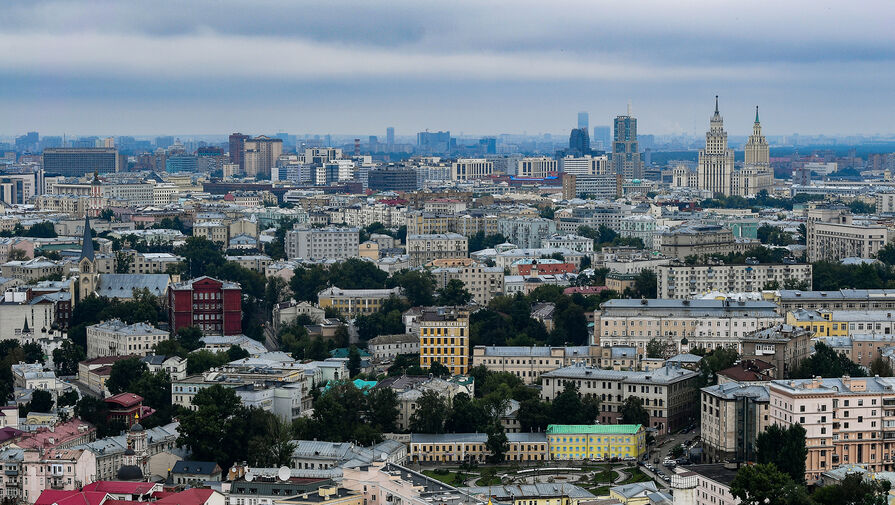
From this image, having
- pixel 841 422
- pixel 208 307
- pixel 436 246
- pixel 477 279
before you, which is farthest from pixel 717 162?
pixel 841 422

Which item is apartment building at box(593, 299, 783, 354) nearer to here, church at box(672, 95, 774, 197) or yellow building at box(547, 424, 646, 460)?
yellow building at box(547, 424, 646, 460)

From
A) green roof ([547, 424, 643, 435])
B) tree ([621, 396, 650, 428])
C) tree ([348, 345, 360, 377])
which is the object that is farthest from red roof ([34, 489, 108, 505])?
tree ([348, 345, 360, 377])

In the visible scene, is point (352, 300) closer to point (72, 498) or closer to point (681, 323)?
point (681, 323)

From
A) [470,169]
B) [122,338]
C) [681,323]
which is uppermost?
[470,169]

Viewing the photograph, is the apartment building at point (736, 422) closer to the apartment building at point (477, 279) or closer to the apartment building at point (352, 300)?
the apartment building at point (352, 300)

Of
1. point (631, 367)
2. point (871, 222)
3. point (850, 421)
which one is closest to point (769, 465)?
point (850, 421)
